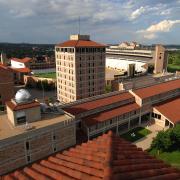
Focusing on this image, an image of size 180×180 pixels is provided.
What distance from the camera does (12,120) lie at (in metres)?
44.6

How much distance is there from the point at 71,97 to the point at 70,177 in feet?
254

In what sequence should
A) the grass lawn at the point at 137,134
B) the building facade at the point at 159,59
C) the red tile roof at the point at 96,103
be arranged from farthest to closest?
the building facade at the point at 159,59 < the grass lawn at the point at 137,134 < the red tile roof at the point at 96,103

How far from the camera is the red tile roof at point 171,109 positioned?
65.9m

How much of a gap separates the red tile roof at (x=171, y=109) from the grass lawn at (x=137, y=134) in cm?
863

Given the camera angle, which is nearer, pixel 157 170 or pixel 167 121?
pixel 157 170

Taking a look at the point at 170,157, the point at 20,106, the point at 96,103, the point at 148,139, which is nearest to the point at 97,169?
the point at 20,106

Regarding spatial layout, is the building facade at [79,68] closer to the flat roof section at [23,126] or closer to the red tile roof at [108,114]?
the red tile roof at [108,114]

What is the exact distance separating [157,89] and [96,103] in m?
28.2

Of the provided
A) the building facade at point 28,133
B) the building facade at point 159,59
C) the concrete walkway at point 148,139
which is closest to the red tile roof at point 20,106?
the building facade at point 28,133

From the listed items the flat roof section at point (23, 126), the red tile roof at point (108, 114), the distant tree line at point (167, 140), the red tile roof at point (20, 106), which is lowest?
the distant tree line at point (167, 140)

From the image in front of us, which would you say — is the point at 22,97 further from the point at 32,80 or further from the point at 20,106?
the point at 32,80

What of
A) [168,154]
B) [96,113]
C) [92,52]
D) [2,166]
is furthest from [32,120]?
[92,52]

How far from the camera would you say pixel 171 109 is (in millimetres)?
70688

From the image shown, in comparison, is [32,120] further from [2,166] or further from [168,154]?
[168,154]
